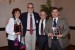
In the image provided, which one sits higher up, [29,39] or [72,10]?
[72,10]

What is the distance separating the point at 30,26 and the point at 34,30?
153mm

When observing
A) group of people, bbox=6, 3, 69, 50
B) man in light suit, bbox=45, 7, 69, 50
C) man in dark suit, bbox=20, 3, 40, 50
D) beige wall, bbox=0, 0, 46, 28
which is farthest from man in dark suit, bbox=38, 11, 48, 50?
beige wall, bbox=0, 0, 46, 28

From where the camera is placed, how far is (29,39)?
471cm

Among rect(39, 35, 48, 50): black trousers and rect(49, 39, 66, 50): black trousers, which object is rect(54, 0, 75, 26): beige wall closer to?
rect(39, 35, 48, 50): black trousers

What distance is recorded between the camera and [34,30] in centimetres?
471

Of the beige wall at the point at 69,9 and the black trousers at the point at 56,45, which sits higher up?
the beige wall at the point at 69,9

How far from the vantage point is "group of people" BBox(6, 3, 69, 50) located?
3.79 m

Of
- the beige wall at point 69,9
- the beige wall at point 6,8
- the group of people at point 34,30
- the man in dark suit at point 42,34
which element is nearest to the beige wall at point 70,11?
the beige wall at point 69,9

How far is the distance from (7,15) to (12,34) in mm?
3657

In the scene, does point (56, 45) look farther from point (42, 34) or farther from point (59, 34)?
point (42, 34)

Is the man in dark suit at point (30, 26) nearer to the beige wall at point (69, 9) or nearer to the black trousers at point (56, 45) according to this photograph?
the black trousers at point (56, 45)

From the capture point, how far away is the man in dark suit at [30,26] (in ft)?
15.3

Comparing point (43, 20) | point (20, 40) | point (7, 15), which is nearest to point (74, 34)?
point (7, 15)

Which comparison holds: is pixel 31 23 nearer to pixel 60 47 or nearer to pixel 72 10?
pixel 60 47
